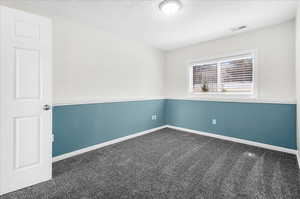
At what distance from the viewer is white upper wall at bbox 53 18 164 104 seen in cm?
236

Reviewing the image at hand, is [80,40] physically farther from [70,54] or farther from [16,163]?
[16,163]

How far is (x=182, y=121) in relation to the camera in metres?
4.06

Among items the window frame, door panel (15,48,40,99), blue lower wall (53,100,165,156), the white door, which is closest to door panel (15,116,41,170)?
the white door

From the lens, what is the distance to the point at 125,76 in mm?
3348

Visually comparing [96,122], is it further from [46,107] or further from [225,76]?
[225,76]

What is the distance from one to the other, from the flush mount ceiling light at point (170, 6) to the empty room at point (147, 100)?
15 millimetres

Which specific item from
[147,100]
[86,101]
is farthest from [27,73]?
[147,100]

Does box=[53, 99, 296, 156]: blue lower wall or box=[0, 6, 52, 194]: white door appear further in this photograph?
box=[53, 99, 296, 156]: blue lower wall

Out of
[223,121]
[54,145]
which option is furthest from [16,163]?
[223,121]

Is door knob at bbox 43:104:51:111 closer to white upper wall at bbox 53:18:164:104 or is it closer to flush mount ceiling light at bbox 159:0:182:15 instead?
white upper wall at bbox 53:18:164:104

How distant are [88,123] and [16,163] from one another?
3.86ft

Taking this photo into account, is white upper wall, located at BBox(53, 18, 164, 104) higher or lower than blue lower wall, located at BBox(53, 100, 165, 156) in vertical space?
higher

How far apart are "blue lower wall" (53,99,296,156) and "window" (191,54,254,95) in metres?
0.36

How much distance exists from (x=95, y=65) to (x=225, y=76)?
9.64 ft
